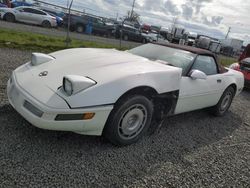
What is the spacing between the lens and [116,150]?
121 inches

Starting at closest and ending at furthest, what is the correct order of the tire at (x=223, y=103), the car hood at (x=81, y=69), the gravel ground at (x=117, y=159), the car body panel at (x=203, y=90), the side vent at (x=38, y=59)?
1. the gravel ground at (x=117, y=159)
2. the car hood at (x=81, y=69)
3. the side vent at (x=38, y=59)
4. the car body panel at (x=203, y=90)
5. the tire at (x=223, y=103)

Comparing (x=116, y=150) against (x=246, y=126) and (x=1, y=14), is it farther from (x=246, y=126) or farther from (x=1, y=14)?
(x=1, y=14)

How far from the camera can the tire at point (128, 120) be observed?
2877mm

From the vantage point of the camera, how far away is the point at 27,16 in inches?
717

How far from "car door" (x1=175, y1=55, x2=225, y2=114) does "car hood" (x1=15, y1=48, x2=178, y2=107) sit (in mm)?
483

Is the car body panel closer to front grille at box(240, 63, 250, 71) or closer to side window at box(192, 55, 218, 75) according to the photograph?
side window at box(192, 55, 218, 75)

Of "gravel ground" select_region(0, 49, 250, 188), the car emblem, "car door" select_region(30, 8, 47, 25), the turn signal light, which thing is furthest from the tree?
the turn signal light

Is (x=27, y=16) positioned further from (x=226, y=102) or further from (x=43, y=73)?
(x=43, y=73)

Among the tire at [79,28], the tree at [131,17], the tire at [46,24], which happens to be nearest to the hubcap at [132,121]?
the tire at [46,24]

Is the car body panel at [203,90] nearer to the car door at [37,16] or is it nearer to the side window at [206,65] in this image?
the side window at [206,65]

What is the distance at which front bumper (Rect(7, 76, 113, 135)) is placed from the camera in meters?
2.55

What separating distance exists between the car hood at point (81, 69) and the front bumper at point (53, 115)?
0.32 feet

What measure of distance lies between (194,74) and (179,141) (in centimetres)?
101

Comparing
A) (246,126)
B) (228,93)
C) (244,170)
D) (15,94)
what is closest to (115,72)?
(15,94)
